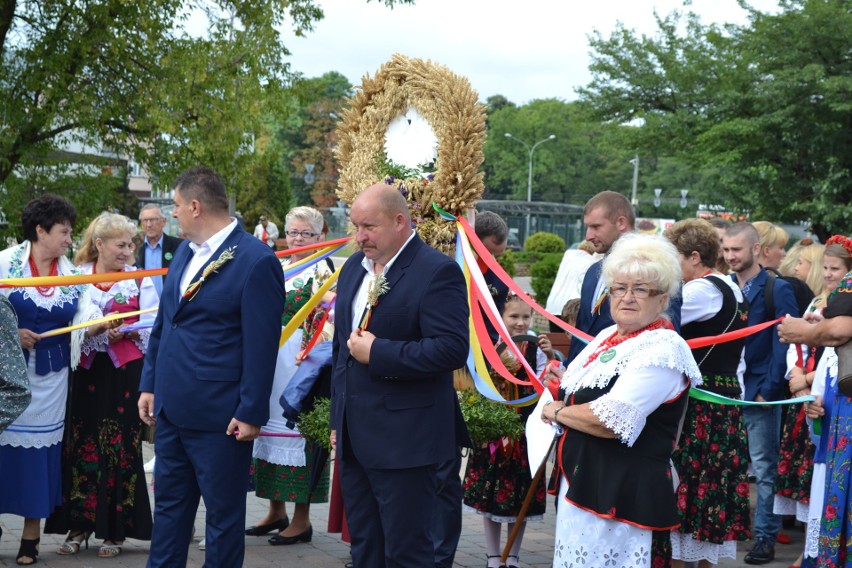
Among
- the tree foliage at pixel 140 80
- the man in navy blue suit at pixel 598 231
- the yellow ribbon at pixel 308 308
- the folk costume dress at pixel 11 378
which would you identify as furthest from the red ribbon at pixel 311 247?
the tree foliage at pixel 140 80

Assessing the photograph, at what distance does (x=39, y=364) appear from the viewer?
6.11 meters

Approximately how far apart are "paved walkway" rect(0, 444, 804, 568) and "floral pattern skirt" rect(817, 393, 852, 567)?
60.2 inches

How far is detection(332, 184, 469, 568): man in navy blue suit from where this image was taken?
4379 millimetres

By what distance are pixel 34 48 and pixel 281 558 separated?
9.73 metres

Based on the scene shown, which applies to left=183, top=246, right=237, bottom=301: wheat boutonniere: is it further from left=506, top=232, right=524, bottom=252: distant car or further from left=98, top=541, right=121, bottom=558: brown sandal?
left=506, top=232, right=524, bottom=252: distant car

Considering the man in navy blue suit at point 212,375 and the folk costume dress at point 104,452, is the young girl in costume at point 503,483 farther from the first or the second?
the folk costume dress at point 104,452

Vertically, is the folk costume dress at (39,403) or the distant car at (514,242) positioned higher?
the distant car at (514,242)

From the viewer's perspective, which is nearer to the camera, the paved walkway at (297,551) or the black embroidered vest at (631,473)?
the black embroidered vest at (631,473)

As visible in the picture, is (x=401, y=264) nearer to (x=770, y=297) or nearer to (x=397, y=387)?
(x=397, y=387)

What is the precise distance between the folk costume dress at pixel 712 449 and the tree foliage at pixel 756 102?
14999 mm

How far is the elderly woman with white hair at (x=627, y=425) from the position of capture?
411 cm

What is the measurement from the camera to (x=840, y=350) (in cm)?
521

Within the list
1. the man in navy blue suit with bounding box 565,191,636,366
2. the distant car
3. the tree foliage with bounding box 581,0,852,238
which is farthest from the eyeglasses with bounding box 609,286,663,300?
the distant car

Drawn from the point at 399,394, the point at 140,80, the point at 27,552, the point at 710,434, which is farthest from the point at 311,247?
the point at 140,80
